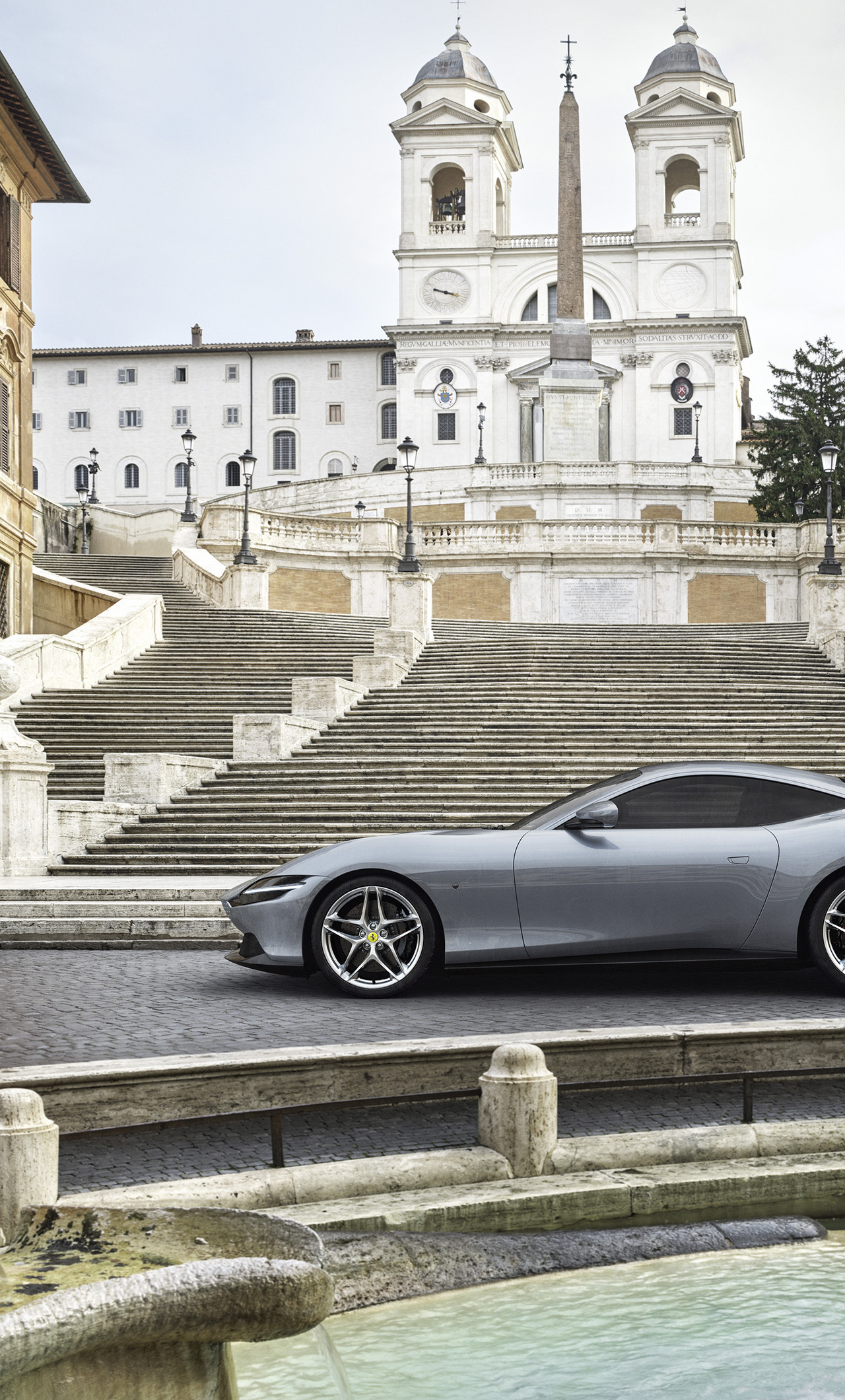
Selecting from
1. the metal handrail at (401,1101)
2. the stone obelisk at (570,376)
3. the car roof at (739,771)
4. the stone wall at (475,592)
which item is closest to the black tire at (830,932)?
the car roof at (739,771)

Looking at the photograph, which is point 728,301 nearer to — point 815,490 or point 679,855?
point 815,490

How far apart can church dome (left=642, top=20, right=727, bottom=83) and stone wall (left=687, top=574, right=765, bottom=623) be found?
190ft

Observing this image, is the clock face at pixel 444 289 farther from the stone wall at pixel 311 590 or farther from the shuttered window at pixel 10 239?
the shuttered window at pixel 10 239

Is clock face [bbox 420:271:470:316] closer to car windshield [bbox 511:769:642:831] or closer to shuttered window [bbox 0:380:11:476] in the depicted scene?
shuttered window [bbox 0:380:11:476]

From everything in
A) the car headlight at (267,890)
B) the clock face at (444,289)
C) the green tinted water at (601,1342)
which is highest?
the clock face at (444,289)

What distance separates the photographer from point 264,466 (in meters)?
90.0

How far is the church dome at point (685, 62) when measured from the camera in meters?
84.8

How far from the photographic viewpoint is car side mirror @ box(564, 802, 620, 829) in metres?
7.86

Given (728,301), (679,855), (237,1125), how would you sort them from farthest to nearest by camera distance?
(728,301)
(679,855)
(237,1125)

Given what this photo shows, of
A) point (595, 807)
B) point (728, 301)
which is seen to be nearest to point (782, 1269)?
point (595, 807)

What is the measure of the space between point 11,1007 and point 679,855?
3737 mm

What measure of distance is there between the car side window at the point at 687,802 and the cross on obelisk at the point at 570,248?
50046mm

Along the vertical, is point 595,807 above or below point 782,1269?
above

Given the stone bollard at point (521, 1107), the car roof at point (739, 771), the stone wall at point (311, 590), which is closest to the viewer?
the stone bollard at point (521, 1107)
